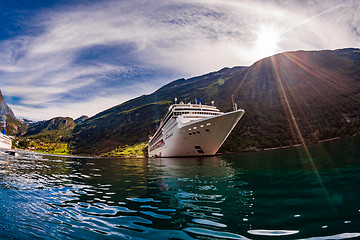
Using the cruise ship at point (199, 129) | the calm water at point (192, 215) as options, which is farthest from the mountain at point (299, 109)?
the calm water at point (192, 215)

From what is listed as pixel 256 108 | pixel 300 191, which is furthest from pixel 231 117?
pixel 256 108

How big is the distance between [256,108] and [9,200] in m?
169

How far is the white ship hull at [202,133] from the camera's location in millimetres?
33906

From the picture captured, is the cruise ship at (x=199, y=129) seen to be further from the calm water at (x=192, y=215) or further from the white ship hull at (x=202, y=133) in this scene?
the calm water at (x=192, y=215)

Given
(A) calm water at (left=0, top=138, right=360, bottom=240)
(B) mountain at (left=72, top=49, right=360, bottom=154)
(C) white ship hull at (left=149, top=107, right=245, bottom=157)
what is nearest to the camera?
(A) calm water at (left=0, top=138, right=360, bottom=240)

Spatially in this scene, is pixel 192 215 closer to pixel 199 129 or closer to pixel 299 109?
pixel 199 129

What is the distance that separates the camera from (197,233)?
13.4 feet

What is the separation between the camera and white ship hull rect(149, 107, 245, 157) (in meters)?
33.9

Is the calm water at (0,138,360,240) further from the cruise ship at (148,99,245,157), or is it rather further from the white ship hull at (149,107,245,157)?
the cruise ship at (148,99,245,157)

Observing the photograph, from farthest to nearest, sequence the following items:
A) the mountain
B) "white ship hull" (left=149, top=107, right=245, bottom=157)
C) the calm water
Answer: the mountain
"white ship hull" (left=149, top=107, right=245, bottom=157)
the calm water

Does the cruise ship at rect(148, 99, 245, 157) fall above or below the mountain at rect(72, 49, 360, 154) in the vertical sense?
below

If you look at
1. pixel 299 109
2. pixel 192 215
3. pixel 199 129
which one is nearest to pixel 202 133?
pixel 199 129

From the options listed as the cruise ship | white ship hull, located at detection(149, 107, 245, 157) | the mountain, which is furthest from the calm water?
the mountain

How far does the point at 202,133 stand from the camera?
35.8m
